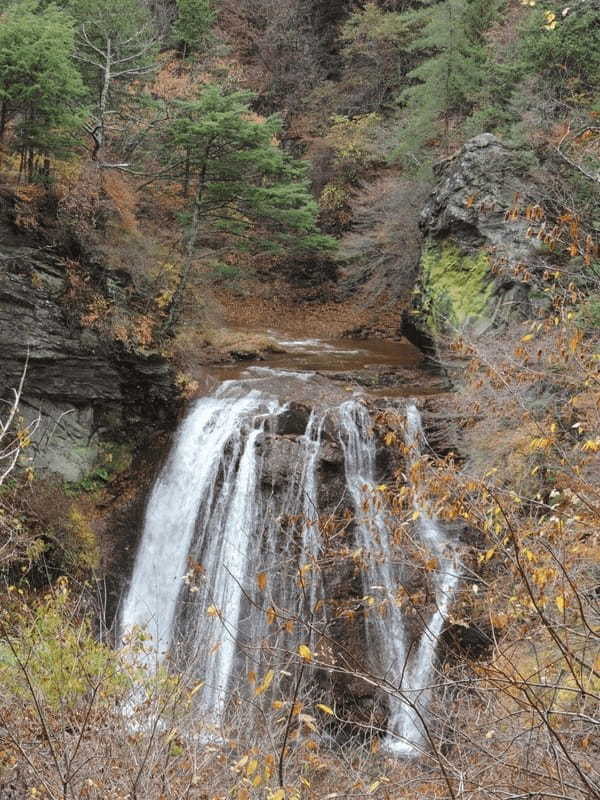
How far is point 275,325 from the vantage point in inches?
878

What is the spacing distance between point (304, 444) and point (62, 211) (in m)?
6.55

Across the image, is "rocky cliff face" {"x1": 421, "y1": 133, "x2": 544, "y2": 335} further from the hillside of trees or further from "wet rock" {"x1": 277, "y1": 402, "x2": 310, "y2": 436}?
"wet rock" {"x1": 277, "y1": 402, "x2": 310, "y2": 436}

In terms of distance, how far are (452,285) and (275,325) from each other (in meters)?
9.10

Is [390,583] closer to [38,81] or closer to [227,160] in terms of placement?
[227,160]

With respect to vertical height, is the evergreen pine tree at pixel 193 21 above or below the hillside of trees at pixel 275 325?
above

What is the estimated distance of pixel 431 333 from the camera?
1498cm

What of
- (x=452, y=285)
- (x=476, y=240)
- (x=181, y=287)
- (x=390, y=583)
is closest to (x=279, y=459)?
(x=390, y=583)

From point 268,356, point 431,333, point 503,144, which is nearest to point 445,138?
point 503,144

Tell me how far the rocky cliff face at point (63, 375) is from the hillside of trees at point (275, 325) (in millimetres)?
158

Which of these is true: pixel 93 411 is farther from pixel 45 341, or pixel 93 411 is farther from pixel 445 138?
pixel 445 138

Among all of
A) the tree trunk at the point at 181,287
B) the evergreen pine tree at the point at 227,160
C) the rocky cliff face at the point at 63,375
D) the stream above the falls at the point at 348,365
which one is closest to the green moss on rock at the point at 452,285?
the stream above the falls at the point at 348,365

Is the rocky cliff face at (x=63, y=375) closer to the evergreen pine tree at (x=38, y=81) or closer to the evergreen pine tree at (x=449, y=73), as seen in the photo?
the evergreen pine tree at (x=38, y=81)

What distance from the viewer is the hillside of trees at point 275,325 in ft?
13.9

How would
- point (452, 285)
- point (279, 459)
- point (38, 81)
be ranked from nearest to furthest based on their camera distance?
point (38, 81)
point (279, 459)
point (452, 285)
